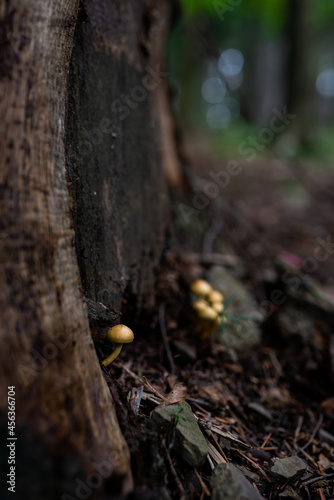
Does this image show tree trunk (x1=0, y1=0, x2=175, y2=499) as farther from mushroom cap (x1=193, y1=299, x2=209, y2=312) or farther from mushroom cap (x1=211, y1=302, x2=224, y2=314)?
mushroom cap (x1=211, y1=302, x2=224, y2=314)

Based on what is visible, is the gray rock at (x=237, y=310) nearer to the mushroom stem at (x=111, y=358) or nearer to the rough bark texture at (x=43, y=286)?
the mushroom stem at (x=111, y=358)

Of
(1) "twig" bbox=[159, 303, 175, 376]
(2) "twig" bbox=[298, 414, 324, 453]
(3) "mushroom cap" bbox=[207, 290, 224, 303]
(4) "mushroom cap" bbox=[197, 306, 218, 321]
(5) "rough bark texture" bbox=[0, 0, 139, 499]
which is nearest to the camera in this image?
(5) "rough bark texture" bbox=[0, 0, 139, 499]

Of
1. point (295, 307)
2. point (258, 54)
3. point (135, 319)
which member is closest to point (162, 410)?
point (135, 319)

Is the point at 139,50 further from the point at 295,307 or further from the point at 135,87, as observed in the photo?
the point at 295,307

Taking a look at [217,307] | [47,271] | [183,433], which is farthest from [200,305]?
[47,271]

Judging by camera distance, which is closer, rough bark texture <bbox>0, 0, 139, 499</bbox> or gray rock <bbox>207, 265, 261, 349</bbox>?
rough bark texture <bbox>0, 0, 139, 499</bbox>

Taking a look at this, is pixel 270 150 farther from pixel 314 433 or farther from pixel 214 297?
pixel 314 433

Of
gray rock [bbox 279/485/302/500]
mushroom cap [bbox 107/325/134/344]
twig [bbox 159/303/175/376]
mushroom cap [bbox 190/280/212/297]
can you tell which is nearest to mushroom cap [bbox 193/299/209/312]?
mushroom cap [bbox 190/280/212/297]

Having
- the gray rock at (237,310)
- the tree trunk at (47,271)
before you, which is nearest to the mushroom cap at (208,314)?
the gray rock at (237,310)
